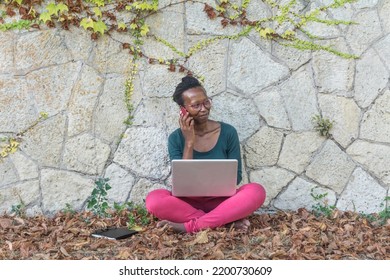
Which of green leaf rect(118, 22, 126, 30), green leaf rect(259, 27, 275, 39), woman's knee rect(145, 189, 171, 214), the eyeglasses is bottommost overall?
woman's knee rect(145, 189, 171, 214)

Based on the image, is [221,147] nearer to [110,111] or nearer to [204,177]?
[204,177]

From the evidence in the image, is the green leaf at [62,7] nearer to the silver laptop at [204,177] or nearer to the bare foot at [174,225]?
the silver laptop at [204,177]

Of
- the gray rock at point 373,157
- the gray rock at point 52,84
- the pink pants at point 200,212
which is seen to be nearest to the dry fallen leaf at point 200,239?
the pink pants at point 200,212

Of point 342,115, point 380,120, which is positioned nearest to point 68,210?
point 342,115

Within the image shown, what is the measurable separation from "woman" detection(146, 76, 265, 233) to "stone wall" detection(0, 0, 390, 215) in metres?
0.31

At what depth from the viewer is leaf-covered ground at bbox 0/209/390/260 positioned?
3.56 m

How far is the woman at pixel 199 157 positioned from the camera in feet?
13.0

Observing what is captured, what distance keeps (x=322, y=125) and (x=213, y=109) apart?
2.53 feet

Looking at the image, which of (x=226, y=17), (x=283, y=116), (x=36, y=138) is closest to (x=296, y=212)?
(x=283, y=116)

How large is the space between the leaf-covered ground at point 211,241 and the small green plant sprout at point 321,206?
0.11 m

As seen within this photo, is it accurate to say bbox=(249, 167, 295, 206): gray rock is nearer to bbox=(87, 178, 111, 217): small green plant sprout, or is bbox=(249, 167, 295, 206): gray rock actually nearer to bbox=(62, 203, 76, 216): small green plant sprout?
bbox=(87, 178, 111, 217): small green plant sprout

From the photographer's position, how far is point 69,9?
450 centimetres

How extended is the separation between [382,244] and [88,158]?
2069 millimetres

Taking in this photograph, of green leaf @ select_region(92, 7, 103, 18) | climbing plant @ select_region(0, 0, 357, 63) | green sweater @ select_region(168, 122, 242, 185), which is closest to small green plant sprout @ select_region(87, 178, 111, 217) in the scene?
green sweater @ select_region(168, 122, 242, 185)
